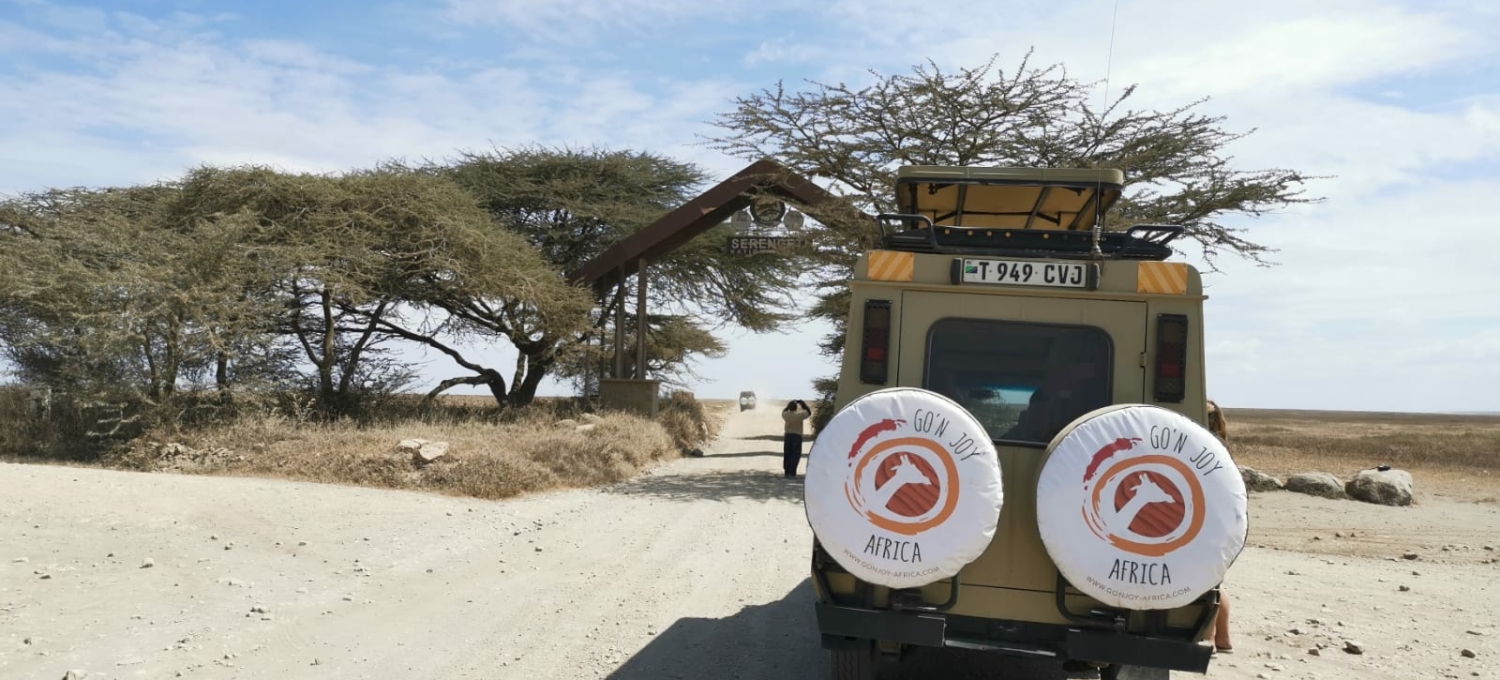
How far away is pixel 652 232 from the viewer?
2558 cm

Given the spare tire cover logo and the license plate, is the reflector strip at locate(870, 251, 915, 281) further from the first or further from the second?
the spare tire cover logo

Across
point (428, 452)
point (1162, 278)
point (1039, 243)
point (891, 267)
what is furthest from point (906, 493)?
point (428, 452)

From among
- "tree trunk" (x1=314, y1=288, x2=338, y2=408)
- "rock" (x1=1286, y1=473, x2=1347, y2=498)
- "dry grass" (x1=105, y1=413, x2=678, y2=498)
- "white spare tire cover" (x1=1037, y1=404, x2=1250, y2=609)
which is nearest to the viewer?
"white spare tire cover" (x1=1037, y1=404, x2=1250, y2=609)

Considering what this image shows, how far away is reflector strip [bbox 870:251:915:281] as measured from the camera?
570 cm

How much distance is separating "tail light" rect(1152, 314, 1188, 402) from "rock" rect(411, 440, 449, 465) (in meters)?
11.7

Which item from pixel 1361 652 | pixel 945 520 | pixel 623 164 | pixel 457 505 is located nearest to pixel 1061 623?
pixel 945 520

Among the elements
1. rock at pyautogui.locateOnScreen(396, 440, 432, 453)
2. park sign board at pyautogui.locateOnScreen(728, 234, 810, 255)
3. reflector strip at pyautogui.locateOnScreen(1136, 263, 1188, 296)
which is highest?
park sign board at pyautogui.locateOnScreen(728, 234, 810, 255)

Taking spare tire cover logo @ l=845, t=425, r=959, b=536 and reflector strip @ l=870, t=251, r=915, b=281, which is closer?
spare tire cover logo @ l=845, t=425, r=959, b=536

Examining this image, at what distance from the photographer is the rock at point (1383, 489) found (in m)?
18.3

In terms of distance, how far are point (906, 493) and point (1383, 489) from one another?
17.0 metres

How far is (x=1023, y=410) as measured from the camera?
5.66 m

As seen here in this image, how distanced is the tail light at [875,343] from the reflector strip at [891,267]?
0.13m

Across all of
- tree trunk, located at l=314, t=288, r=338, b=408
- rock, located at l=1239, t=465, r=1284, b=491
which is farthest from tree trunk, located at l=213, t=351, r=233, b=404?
rock, located at l=1239, t=465, r=1284, b=491

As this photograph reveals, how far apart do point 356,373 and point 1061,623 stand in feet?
64.2
